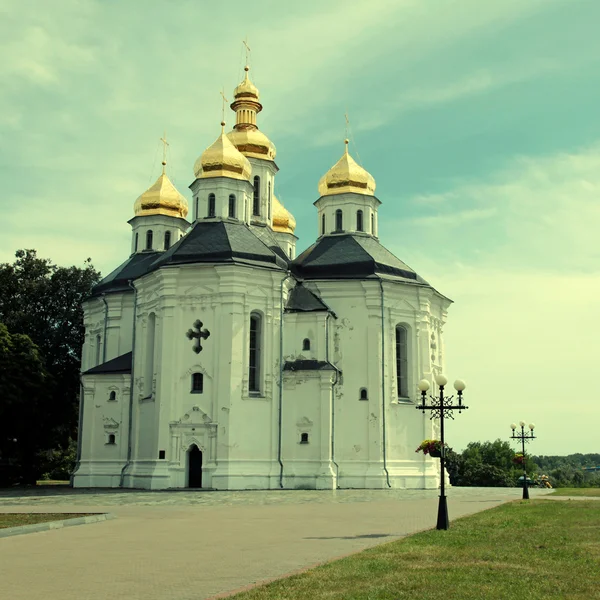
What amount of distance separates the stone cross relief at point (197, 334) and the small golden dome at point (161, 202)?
43.0ft

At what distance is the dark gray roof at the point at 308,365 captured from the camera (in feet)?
118

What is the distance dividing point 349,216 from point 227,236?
9.06m

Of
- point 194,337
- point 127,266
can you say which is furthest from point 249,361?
point 127,266

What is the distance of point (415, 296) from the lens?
1576 inches

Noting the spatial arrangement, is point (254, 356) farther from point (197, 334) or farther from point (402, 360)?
point (402, 360)

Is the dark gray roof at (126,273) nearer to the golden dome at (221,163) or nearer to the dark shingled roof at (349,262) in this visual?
the golden dome at (221,163)

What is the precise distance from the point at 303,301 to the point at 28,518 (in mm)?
21665

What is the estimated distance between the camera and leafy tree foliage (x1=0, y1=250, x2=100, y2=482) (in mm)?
45875

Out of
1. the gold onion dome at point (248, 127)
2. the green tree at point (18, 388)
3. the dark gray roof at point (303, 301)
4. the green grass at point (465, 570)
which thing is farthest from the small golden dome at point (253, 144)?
the green grass at point (465, 570)

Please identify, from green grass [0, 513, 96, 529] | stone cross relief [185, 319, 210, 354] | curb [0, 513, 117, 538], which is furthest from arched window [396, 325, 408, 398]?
green grass [0, 513, 96, 529]

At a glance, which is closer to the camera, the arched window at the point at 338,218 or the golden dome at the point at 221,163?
the golden dome at the point at 221,163

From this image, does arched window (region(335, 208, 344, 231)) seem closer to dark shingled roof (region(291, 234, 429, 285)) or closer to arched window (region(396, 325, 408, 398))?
dark shingled roof (region(291, 234, 429, 285))

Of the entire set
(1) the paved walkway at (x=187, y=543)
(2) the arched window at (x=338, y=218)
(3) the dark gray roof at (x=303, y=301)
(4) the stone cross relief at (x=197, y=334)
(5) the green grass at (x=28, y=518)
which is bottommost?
(1) the paved walkway at (x=187, y=543)

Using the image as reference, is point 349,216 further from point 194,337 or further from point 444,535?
point 444,535
